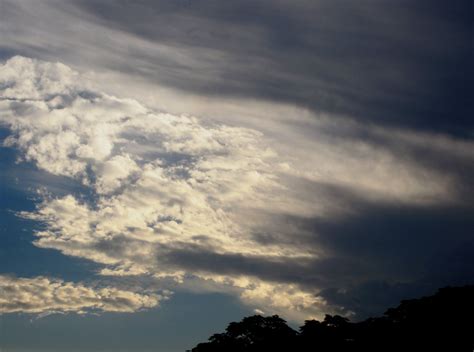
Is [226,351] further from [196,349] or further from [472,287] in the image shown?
[472,287]

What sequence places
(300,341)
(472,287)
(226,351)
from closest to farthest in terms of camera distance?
(472,287)
(300,341)
(226,351)

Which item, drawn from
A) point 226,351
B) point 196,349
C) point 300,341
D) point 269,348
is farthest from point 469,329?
point 196,349

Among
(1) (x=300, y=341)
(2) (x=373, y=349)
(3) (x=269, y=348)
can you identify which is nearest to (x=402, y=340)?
(2) (x=373, y=349)

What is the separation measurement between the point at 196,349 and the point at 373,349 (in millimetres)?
23347

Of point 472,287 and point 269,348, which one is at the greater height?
point 472,287

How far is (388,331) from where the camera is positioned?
178ft

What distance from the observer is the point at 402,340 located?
171ft

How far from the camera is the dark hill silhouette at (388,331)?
50.4 metres

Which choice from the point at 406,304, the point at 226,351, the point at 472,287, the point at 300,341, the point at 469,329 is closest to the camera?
the point at 469,329

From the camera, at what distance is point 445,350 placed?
5006cm

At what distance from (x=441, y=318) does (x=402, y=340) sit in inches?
154

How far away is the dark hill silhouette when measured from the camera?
165 feet

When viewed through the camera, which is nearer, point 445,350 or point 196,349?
point 445,350

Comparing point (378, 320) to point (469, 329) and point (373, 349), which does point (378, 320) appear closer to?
point (373, 349)
